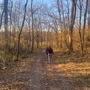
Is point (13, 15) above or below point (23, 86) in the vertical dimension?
A: above

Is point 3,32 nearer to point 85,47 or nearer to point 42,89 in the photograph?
point 85,47

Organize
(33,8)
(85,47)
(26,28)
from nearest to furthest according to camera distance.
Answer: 1. (85,47)
2. (33,8)
3. (26,28)

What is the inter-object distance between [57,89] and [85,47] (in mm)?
22069

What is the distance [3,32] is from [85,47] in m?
13.7

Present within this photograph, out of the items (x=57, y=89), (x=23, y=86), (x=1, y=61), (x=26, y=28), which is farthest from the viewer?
(x=26, y=28)

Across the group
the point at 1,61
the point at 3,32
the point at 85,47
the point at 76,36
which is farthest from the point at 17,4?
the point at 1,61

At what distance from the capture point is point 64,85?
33.9ft

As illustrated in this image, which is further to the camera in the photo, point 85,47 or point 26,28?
point 26,28

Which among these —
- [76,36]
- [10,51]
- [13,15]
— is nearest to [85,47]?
[76,36]

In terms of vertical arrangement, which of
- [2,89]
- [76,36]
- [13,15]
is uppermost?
[13,15]

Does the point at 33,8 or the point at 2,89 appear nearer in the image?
the point at 2,89

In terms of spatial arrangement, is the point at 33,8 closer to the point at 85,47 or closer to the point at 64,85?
the point at 85,47

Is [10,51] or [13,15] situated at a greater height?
[13,15]

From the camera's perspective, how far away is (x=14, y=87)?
10.0 m
